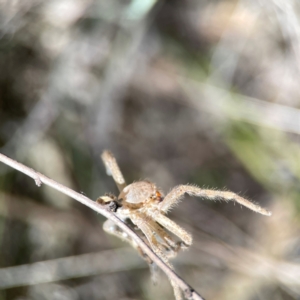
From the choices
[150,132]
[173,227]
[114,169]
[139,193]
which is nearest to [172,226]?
[173,227]

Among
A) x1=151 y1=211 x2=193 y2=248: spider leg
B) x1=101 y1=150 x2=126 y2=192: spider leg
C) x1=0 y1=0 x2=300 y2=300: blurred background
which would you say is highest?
x1=0 y1=0 x2=300 y2=300: blurred background

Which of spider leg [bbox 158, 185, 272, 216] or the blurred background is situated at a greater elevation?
the blurred background

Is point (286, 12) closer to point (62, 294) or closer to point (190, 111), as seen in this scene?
point (190, 111)

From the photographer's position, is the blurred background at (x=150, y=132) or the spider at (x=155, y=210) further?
the blurred background at (x=150, y=132)

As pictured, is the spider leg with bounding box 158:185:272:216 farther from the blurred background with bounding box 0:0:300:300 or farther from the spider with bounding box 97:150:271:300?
the blurred background with bounding box 0:0:300:300

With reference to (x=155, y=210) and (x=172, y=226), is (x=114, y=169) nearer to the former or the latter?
(x=155, y=210)

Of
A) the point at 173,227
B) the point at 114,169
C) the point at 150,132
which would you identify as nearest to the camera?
the point at 173,227

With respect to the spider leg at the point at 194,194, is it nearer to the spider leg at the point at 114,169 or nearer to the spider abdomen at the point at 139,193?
the spider abdomen at the point at 139,193

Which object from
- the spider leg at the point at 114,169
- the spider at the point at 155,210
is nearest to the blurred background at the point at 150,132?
the spider leg at the point at 114,169

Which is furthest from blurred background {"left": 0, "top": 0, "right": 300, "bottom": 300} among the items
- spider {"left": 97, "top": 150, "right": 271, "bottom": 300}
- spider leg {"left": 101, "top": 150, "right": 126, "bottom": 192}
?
spider {"left": 97, "top": 150, "right": 271, "bottom": 300}
